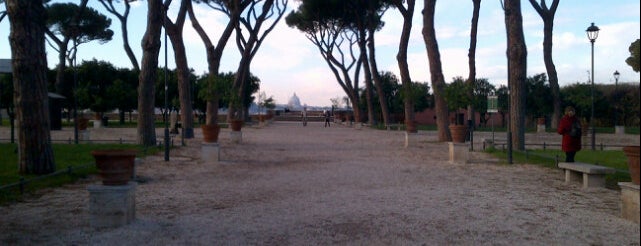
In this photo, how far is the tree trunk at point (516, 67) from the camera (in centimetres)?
1917

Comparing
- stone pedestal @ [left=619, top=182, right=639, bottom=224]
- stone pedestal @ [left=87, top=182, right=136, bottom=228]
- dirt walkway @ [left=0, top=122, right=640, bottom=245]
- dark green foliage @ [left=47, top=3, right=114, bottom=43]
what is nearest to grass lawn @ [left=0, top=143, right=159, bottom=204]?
dirt walkway @ [left=0, top=122, right=640, bottom=245]

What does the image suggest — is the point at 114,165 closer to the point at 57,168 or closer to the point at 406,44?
the point at 57,168

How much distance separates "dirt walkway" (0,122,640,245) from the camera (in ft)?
22.5

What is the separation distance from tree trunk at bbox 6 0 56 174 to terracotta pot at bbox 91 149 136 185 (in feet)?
17.0

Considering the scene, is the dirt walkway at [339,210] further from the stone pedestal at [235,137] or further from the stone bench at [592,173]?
the stone pedestal at [235,137]

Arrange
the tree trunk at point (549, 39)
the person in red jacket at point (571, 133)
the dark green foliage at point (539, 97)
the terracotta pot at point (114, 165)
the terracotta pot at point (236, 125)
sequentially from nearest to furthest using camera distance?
1. the terracotta pot at point (114, 165)
2. the person in red jacket at point (571, 133)
3. the terracotta pot at point (236, 125)
4. the tree trunk at point (549, 39)
5. the dark green foliage at point (539, 97)

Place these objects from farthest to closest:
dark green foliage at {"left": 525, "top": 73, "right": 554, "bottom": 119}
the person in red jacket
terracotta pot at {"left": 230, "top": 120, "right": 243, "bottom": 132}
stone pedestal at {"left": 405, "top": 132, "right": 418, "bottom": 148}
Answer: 1. dark green foliage at {"left": 525, "top": 73, "right": 554, "bottom": 119}
2. terracotta pot at {"left": 230, "top": 120, "right": 243, "bottom": 132}
3. stone pedestal at {"left": 405, "top": 132, "right": 418, "bottom": 148}
4. the person in red jacket

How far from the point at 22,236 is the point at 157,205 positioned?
8.08ft

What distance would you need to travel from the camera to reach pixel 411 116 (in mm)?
35000

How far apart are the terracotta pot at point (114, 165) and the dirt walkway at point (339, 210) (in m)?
0.55

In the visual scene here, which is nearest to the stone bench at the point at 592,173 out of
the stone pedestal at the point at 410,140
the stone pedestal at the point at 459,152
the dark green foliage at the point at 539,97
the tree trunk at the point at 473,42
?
the stone pedestal at the point at 459,152

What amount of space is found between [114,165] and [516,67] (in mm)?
14562

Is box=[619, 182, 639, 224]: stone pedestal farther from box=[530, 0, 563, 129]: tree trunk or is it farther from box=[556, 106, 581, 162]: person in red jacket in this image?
box=[530, 0, 563, 129]: tree trunk

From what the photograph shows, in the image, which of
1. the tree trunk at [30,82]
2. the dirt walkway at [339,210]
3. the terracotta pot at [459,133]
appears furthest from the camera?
the terracotta pot at [459,133]
